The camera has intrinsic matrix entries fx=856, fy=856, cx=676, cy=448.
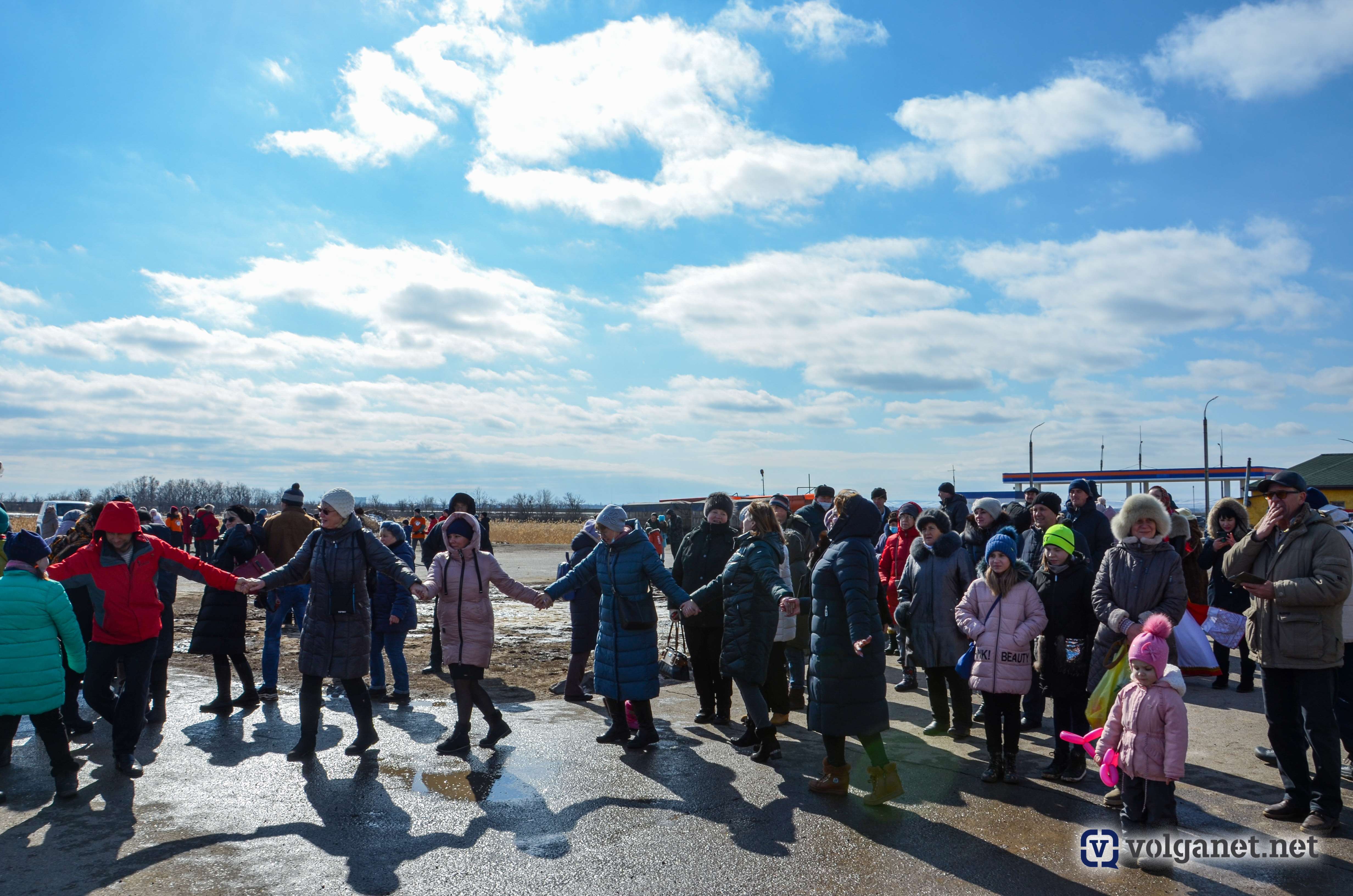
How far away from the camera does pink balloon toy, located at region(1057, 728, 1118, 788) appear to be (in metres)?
4.83

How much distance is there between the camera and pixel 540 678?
386 inches

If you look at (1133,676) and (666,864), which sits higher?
(1133,676)

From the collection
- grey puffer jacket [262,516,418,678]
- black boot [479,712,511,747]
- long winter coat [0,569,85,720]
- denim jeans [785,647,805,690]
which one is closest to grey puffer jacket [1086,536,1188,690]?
denim jeans [785,647,805,690]

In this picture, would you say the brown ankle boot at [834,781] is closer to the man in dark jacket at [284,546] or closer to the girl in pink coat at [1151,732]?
the girl in pink coat at [1151,732]

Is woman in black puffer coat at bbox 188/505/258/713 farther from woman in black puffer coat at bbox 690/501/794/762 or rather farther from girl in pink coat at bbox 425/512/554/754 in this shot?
woman in black puffer coat at bbox 690/501/794/762

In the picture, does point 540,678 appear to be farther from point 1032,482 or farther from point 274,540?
point 1032,482

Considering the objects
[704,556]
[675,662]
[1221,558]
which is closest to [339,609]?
[704,556]

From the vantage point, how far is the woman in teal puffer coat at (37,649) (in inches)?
214

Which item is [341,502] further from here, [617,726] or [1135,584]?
[1135,584]

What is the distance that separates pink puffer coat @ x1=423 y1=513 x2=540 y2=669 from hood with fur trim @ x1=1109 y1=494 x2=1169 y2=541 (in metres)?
4.27

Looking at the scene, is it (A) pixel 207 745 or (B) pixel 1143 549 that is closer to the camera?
(B) pixel 1143 549

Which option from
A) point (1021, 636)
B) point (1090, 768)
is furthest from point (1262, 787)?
point (1021, 636)

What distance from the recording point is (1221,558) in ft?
28.1

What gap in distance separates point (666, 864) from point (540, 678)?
5.54 m
